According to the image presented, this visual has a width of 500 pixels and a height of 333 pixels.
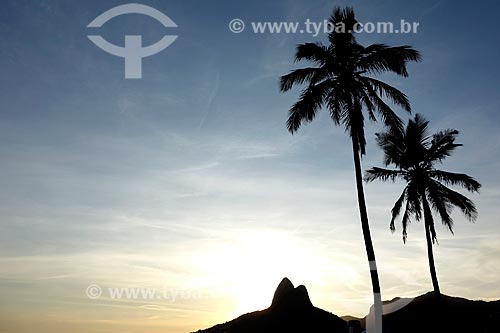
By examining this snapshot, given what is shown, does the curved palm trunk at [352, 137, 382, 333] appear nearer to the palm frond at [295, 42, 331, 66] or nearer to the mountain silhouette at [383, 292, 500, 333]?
the palm frond at [295, 42, 331, 66]

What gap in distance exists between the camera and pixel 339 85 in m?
25.3

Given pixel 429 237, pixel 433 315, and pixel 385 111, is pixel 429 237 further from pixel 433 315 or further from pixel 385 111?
pixel 433 315

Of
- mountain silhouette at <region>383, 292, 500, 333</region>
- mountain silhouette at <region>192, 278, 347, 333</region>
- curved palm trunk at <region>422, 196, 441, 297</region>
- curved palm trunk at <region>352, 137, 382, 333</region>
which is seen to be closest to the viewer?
curved palm trunk at <region>352, 137, 382, 333</region>

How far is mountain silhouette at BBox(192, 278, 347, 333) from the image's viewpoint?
315 ft

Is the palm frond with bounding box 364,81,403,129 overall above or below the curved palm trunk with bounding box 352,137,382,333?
above

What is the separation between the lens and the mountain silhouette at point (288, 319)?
9612 cm

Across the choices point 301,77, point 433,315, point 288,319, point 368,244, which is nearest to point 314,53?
point 301,77

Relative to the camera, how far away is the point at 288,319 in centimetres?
9850

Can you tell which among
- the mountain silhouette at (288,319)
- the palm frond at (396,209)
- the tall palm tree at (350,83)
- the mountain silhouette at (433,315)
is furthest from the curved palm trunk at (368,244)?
the mountain silhouette at (288,319)

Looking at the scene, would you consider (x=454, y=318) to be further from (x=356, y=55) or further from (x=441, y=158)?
(x=356, y=55)

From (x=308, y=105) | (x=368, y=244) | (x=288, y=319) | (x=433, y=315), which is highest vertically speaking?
(x=308, y=105)

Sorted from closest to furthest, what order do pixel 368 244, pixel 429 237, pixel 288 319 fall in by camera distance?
pixel 368 244 < pixel 429 237 < pixel 288 319

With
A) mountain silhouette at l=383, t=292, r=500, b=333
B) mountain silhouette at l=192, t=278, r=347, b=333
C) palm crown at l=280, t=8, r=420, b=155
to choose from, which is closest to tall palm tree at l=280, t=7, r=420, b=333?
palm crown at l=280, t=8, r=420, b=155

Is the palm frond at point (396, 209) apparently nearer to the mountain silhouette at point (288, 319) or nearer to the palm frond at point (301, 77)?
the palm frond at point (301, 77)
